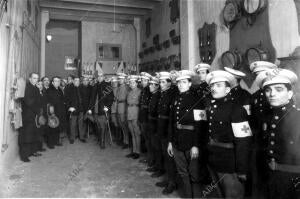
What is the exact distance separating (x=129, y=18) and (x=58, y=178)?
8377 mm

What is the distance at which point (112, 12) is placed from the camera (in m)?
10.7

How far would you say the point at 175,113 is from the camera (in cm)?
358

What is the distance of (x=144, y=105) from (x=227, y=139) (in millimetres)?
2919

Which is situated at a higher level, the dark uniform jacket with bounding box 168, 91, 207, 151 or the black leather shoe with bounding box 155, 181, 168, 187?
the dark uniform jacket with bounding box 168, 91, 207, 151

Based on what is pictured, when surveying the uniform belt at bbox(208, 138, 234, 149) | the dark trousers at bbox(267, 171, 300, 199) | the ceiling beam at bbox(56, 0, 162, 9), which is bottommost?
the dark trousers at bbox(267, 171, 300, 199)

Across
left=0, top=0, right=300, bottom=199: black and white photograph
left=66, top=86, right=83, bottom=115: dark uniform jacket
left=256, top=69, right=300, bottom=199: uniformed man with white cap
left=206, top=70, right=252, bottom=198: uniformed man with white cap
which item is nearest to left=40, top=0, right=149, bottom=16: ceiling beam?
left=0, top=0, right=300, bottom=199: black and white photograph

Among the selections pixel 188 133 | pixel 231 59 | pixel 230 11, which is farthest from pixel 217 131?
pixel 230 11

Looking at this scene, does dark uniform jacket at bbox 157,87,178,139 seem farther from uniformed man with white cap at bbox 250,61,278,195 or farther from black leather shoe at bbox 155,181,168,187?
uniformed man with white cap at bbox 250,61,278,195

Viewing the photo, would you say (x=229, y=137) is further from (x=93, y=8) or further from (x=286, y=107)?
(x=93, y=8)

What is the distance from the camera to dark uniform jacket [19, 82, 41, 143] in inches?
217

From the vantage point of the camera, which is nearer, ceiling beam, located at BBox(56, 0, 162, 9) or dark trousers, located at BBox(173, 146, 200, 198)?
dark trousers, located at BBox(173, 146, 200, 198)

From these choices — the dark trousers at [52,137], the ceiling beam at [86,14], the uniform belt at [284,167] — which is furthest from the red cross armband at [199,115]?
the ceiling beam at [86,14]

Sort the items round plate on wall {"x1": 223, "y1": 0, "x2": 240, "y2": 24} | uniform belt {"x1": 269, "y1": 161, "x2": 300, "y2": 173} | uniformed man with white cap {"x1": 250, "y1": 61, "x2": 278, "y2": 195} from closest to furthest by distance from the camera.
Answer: uniform belt {"x1": 269, "y1": 161, "x2": 300, "y2": 173}, uniformed man with white cap {"x1": 250, "y1": 61, "x2": 278, "y2": 195}, round plate on wall {"x1": 223, "y1": 0, "x2": 240, "y2": 24}

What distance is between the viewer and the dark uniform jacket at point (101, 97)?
700cm
